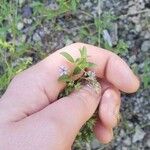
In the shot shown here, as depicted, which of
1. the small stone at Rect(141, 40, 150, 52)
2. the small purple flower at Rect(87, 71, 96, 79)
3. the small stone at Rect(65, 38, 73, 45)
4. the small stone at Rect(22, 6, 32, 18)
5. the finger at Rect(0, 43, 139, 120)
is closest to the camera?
the finger at Rect(0, 43, 139, 120)

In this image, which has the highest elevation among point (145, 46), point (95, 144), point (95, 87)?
point (95, 87)

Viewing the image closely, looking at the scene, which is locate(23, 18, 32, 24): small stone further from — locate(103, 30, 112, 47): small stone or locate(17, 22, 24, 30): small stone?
locate(103, 30, 112, 47): small stone

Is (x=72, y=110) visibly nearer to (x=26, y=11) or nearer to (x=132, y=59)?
(x=132, y=59)

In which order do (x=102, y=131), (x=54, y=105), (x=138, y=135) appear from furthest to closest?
(x=138, y=135), (x=102, y=131), (x=54, y=105)

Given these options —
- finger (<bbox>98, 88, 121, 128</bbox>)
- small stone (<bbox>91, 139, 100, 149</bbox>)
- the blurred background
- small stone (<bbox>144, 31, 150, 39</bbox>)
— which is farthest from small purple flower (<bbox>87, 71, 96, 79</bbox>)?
small stone (<bbox>144, 31, 150, 39</bbox>)

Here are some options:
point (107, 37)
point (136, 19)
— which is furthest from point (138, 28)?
point (107, 37)

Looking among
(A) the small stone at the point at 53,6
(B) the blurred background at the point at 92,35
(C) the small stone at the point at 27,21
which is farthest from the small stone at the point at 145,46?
(C) the small stone at the point at 27,21

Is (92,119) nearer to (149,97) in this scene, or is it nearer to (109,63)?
(109,63)

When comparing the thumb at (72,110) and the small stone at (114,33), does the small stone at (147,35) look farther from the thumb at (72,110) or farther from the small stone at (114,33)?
the thumb at (72,110)
